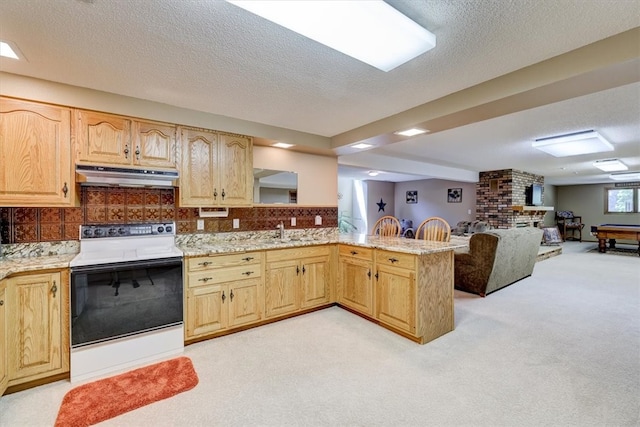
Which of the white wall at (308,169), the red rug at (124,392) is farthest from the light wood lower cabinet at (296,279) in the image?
the red rug at (124,392)

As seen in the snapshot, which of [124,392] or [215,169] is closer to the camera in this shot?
[124,392]

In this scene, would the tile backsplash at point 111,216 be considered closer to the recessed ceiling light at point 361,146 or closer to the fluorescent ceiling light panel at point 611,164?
the recessed ceiling light at point 361,146

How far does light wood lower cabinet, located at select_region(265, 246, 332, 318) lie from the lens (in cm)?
323

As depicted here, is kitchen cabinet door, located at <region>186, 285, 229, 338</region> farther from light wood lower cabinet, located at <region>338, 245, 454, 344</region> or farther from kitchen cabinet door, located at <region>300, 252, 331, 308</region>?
light wood lower cabinet, located at <region>338, 245, 454, 344</region>

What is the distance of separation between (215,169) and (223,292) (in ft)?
4.33

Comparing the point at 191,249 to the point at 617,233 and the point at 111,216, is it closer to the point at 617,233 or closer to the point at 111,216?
the point at 111,216

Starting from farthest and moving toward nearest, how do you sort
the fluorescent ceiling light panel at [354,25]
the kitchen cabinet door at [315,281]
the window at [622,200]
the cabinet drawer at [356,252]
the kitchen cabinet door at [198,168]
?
the window at [622,200]
the kitchen cabinet door at [315,281]
the cabinet drawer at [356,252]
the kitchen cabinet door at [198,168]
the fluorescent ceiling light panel at [354,25]

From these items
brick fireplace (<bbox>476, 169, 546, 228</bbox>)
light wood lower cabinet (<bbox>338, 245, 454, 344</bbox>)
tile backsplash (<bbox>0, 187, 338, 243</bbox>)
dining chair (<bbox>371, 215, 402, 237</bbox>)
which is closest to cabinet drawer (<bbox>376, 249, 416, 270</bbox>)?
light wood lower cabinet (<bbox>338, 245, 454, 344</bbox>)

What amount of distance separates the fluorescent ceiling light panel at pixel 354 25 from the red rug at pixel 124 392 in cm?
247

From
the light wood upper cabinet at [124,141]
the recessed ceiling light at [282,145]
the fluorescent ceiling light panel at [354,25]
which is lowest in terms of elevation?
the light wood upper cabinet at [124,141]

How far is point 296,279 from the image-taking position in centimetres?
341

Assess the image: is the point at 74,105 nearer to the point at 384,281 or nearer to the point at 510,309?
the point at 384,281

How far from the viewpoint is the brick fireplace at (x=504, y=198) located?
784 cm

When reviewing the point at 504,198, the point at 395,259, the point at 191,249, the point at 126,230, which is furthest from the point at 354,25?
the point at 504,198
